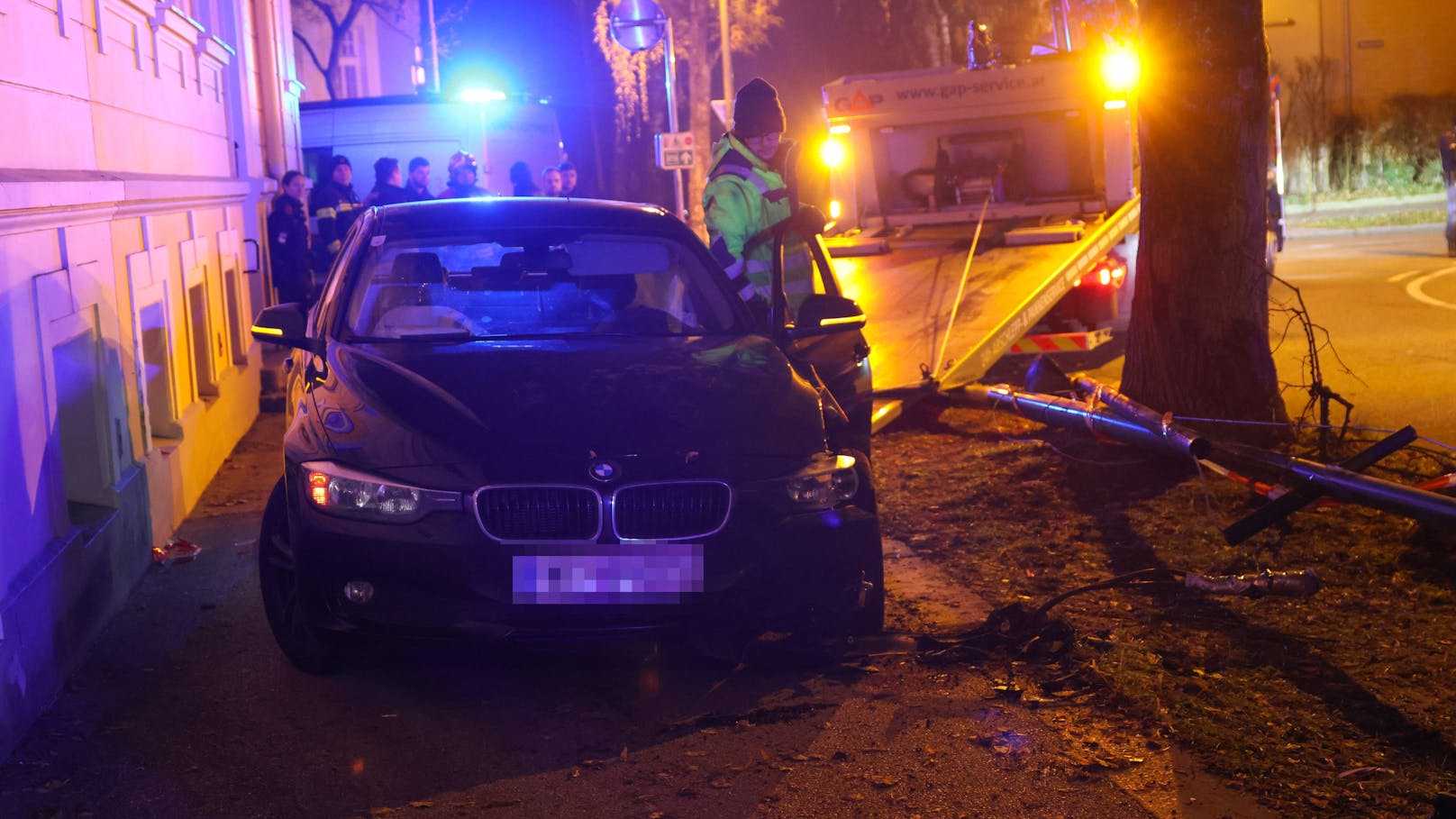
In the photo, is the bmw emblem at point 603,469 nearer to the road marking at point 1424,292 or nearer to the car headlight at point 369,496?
the car headlight at point 369,496

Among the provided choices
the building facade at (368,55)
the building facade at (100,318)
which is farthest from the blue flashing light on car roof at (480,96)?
the building facade at (368,55)

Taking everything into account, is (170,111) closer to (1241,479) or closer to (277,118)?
(277,118)

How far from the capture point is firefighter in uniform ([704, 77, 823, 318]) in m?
7.50

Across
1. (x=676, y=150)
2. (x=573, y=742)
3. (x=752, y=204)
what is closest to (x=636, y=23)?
(x=676, y=150)

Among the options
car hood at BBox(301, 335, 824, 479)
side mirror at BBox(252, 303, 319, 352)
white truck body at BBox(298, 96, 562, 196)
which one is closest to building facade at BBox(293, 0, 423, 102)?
white truck body at BBox(298, 96, 562, 196)

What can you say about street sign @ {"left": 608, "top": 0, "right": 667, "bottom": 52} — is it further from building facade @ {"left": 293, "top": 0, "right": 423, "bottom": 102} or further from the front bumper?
building facade @ {"left": 293, "top": 0, "right": 423, "bottom": 102}

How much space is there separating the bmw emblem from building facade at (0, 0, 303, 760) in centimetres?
177

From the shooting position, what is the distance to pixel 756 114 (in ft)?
24.8

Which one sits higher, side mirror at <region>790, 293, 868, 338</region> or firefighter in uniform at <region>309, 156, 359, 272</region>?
firefighter in uniform at <region>309, 156, 359, 272</region>

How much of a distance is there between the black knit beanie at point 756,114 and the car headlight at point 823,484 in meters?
2.75

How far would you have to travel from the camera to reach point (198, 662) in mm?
5707

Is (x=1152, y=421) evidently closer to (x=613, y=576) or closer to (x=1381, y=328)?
(x=613, y=576)

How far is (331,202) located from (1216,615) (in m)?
11.7

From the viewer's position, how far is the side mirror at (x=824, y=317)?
20.8 feet
